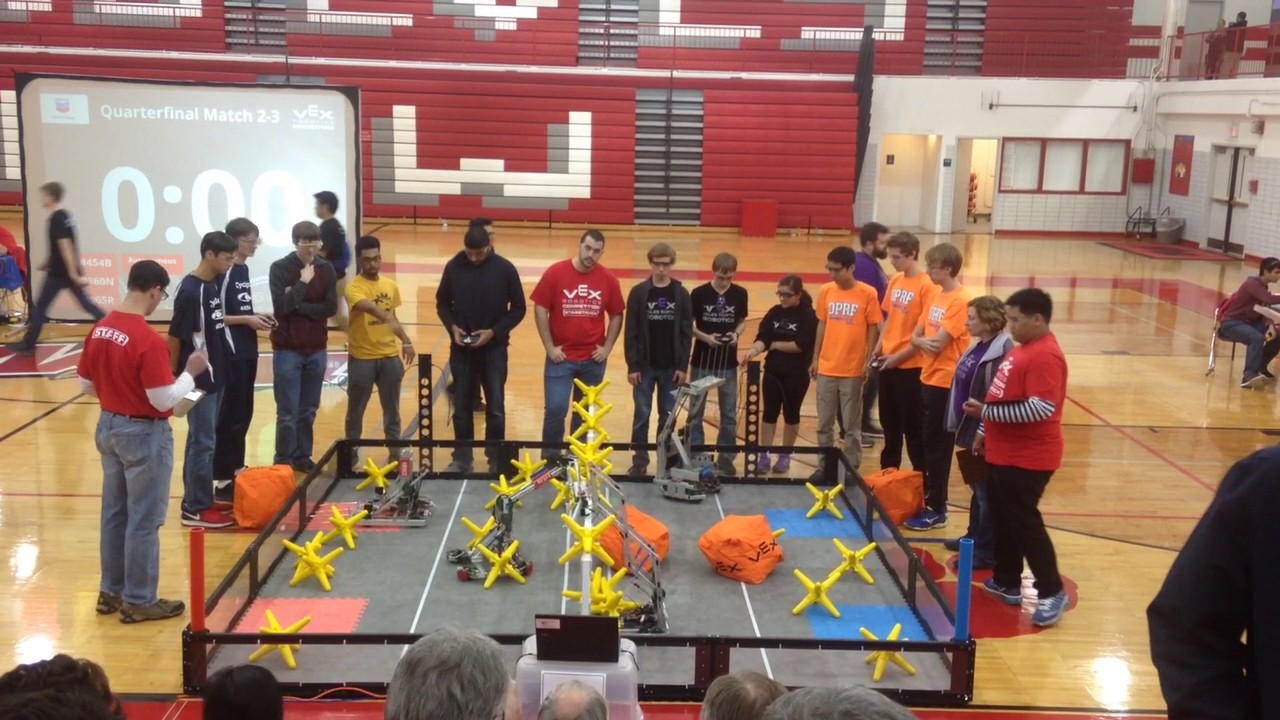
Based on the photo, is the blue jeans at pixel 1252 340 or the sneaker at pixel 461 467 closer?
the sneaker at pixel 461 467

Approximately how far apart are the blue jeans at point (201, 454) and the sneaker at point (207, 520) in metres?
0.03

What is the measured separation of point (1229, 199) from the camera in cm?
2397

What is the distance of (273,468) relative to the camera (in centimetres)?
755

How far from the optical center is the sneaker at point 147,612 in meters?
5.91

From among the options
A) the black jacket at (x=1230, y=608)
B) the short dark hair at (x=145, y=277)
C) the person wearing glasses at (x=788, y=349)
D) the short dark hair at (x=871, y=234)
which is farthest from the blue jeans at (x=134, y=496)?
the short dark hair at (x=871, y=234)

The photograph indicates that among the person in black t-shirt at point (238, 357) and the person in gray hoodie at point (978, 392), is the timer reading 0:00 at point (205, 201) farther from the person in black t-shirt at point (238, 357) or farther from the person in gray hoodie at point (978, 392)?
the person in gray hoodie at point (978, 392)

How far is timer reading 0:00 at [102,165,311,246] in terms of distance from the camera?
13.1 m

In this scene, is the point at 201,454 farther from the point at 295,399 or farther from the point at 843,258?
the point at 843,258

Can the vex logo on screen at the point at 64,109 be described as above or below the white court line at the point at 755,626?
above

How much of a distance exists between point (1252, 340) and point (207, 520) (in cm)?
1065

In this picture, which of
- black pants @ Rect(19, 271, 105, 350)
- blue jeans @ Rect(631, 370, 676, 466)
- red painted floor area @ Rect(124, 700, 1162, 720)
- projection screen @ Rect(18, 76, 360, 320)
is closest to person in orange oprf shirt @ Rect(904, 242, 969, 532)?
blue jeans @ Rect(631, 370, 676, 466)

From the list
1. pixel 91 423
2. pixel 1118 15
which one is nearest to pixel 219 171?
pixel 91 423

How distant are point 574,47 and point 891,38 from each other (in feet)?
25.1

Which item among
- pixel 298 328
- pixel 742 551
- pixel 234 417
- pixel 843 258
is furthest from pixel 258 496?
pixel 843 258
